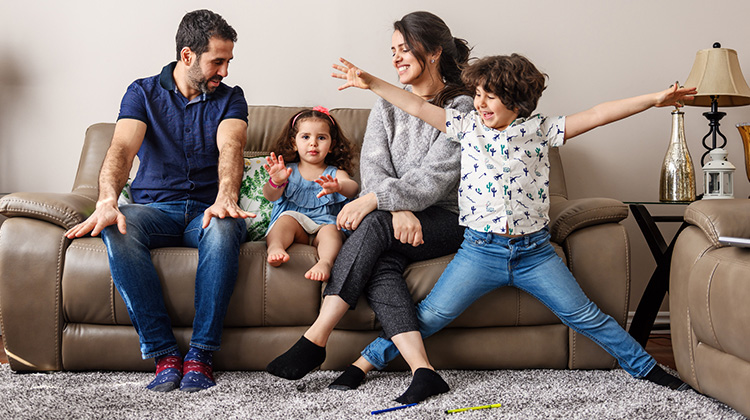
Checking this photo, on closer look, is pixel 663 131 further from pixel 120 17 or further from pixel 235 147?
pixel 120 17

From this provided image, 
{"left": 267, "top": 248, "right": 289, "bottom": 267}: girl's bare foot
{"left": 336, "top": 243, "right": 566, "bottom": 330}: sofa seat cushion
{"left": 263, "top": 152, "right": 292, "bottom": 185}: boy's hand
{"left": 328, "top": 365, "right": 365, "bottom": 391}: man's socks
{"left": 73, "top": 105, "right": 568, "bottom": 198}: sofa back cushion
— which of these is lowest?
{"left": 328, "top": 365, "right": 365, "bottom": 391}: man's socks

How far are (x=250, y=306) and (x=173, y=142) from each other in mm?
637

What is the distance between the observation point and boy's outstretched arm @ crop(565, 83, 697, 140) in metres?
1.63

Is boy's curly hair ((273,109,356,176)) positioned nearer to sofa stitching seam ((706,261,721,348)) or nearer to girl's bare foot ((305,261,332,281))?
girl's bare foot ((305,261,332,281))

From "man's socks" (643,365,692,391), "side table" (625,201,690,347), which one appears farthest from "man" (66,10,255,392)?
"side table" (625,201,690,347)

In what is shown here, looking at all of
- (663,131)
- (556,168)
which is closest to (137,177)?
(556,168)

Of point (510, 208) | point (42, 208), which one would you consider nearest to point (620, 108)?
point (510, 208)

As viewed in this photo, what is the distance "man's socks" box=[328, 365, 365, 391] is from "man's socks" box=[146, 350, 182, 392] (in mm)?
407

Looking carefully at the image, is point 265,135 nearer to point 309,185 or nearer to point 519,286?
point 309,185

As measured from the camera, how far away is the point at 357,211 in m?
1.72

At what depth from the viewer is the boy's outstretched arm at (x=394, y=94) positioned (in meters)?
1.68

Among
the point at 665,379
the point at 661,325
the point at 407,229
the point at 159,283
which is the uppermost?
the point at 407,229

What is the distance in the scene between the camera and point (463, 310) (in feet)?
5.49

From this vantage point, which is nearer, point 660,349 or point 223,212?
point 223,212
